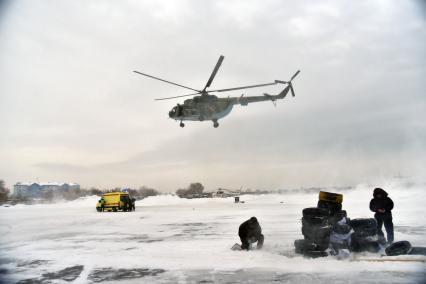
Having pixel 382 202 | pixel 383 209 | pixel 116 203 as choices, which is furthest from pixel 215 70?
pixel 383 209

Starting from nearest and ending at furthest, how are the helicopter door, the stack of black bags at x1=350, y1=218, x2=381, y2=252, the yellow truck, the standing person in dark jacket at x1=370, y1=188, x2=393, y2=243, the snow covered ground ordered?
1. the snow covered ground
2. the stack of black bags at x1=350, y1=218, x2=381, y2=252
3. the standing person in dark jacket at x1=370, y1=188, x2=393, y2=243
4. the helicopter door
5. the yellow truck

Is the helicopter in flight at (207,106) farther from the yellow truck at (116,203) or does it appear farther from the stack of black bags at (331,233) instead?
the stack of black bags at (331,233)

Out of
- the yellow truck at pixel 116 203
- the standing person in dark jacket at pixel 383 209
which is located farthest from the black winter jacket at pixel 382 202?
the yellow truck at pixel 116 203

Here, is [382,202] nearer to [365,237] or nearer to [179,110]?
[365,237]

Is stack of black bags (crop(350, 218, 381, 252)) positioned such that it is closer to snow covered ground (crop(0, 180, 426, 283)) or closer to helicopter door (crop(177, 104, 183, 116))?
snow covered ground (crop(0, 180, 426, 283))

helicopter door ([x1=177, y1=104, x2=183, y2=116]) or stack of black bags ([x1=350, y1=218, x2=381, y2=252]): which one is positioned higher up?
helicopter door ([x1=177, y1=104, x2=183, y2=116])

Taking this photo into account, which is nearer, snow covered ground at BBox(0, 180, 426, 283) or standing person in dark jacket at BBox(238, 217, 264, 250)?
snow covered ground at BBox(0, 180, 426, 283)

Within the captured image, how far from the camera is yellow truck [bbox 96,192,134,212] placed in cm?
3312

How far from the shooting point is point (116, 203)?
33250 millimetres

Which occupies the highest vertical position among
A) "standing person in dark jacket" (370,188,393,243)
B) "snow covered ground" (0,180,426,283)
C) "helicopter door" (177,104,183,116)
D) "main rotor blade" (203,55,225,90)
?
"main rotor blade" (203,55,225,90)

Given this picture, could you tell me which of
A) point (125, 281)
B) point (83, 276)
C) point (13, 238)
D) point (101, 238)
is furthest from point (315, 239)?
point (13, 238)

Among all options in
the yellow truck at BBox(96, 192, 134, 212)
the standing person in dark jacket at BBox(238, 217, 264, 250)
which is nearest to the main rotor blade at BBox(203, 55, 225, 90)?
the yellow truck at BBox(96, 192, 134, 212)

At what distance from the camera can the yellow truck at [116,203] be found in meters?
33.1

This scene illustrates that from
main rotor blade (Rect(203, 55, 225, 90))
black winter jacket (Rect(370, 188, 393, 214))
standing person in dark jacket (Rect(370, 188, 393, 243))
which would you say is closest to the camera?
standing person in dark jacket (Rect(370, 188, 393, 243))
